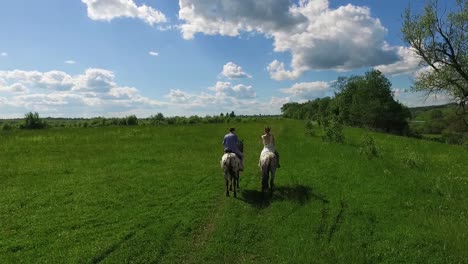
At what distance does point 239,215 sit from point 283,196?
327cm

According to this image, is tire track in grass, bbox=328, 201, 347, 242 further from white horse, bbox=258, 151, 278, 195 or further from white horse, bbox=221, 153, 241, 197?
white horse, bbox=221, 153, 241, 197

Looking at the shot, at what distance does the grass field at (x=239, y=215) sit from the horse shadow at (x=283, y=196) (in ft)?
0.32

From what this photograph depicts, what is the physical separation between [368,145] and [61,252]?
79.1 ft

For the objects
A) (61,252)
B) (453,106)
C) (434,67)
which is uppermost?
(434,67)

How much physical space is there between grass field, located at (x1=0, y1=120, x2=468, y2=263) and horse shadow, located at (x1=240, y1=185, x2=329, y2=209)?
96mm

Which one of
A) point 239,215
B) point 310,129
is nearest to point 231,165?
point 239,215

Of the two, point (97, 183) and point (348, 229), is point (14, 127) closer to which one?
point (97, 183)

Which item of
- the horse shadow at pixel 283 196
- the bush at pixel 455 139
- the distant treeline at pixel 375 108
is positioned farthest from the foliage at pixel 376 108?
the horse shadow at pixel 283 196

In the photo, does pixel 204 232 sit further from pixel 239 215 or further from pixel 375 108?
pixel 375 108

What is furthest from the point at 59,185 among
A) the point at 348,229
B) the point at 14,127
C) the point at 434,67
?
the point at 14,127

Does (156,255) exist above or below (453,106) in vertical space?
below

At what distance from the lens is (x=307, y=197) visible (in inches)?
674

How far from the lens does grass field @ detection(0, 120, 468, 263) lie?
11.4 m

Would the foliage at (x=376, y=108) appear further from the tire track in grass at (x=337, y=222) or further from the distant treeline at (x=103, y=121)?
the tire track in grass at (x=337, y=222)
